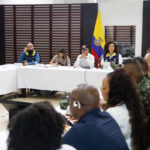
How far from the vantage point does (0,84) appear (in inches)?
234

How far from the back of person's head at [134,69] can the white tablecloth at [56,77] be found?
3.27m

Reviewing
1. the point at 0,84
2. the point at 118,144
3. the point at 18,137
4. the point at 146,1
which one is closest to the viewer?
the point at 18,137

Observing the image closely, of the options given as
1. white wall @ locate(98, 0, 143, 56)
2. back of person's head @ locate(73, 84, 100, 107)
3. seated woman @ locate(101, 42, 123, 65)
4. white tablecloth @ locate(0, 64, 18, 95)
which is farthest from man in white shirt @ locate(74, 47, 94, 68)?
back of person's head @ locate(73, 84, 100, 107)

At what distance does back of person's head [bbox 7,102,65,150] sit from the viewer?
1.18 m

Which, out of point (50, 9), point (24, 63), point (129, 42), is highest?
point (50, 9)

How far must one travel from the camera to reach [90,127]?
4.99 ft

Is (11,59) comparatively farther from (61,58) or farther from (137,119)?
(137,119)

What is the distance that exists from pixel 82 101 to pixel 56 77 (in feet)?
14.9

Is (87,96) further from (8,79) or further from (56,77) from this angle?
(8,79)

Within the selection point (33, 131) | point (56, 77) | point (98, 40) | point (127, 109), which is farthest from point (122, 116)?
point (98, 40)

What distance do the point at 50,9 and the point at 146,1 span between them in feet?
9.40

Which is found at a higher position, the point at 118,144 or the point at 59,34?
the point at 59,34

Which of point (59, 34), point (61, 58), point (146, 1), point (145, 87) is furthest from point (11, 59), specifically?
point (145, 87)

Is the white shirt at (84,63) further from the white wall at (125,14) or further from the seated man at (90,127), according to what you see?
the seated man at (90,127)
